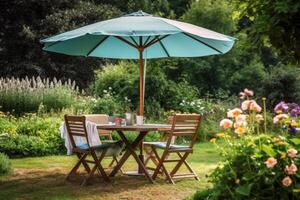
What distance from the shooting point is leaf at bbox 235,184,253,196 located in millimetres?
3840

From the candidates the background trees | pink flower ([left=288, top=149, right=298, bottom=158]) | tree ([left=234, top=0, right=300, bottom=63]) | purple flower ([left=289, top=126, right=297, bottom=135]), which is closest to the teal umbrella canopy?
tree ([left=234, top=0, right=300, bottom=63])

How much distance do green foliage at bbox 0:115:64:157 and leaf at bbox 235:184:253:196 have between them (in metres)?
6.38

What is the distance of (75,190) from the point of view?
6715 mm

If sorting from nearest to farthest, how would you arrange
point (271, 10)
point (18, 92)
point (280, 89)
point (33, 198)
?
point (271, 10) → point (33, 198) → point (18, 92) → point (280, 89)

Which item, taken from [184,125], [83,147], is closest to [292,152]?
[184,125]

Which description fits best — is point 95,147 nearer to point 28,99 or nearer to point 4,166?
point 4,166

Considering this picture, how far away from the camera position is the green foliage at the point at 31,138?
9938 mm

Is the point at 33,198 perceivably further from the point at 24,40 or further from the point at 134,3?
the point at 134,3

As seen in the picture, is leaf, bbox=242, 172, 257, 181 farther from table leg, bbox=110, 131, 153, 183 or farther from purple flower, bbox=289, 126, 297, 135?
table leg, bbox=110, 131, 153, 183

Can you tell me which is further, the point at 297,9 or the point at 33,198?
the point at 33,198

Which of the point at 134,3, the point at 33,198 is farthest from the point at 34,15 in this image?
the point at 33,198

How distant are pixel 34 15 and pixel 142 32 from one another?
60.9 ft

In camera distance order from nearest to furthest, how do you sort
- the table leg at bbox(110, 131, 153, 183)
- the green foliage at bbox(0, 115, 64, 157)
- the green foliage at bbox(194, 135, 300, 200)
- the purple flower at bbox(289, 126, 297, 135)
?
the green foliage at bbox(194, 135, 300, 200) → the purple flower at bbox(289, 126, 297, 135) → the table leg at bbox(110, 131, 153, 183) → the green foliage at bbox(0, 115, 64, 157)

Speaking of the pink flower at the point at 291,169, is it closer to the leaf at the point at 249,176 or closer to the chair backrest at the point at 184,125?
the leaf at the point at 249,176
